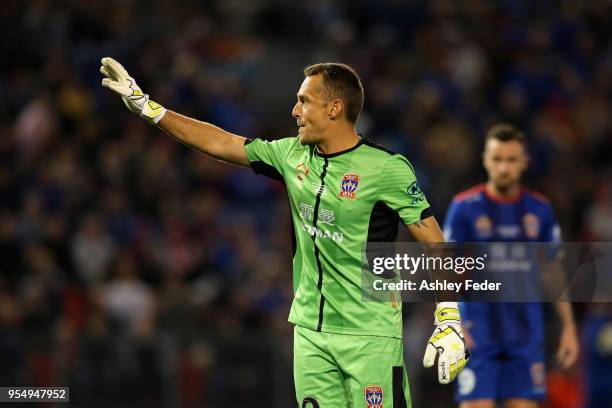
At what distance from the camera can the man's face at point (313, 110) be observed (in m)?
5.85

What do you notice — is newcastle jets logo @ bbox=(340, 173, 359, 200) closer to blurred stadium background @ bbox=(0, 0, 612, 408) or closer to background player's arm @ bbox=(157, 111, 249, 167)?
background player's arm @ bbox=(157, 111, 249, 167)

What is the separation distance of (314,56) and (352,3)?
4.22ft

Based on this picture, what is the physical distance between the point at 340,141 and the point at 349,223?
17.6 inches

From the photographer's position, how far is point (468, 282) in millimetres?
6562

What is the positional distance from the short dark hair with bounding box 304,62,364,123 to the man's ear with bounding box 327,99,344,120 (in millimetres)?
25

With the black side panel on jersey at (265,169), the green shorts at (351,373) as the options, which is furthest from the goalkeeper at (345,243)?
the black side panel on jersey at (265,169)

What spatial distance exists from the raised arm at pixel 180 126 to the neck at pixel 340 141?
45cm

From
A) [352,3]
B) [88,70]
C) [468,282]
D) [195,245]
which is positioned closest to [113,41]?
[88,70]

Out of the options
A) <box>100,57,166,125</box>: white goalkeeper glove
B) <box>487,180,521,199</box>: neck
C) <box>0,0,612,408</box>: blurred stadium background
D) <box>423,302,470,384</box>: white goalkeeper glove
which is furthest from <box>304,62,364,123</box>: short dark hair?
<box>0,0,612,408</box>: blurred stadium background

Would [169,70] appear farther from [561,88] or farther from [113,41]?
[561,88]

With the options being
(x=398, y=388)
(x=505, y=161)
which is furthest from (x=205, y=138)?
(x=505, y=161)

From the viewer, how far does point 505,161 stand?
8.28 meters

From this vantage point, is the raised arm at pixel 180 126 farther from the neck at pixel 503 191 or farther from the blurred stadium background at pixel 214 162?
the blurred stadium background at pixel 214 162

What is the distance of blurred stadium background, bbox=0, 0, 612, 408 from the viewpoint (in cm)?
1145
